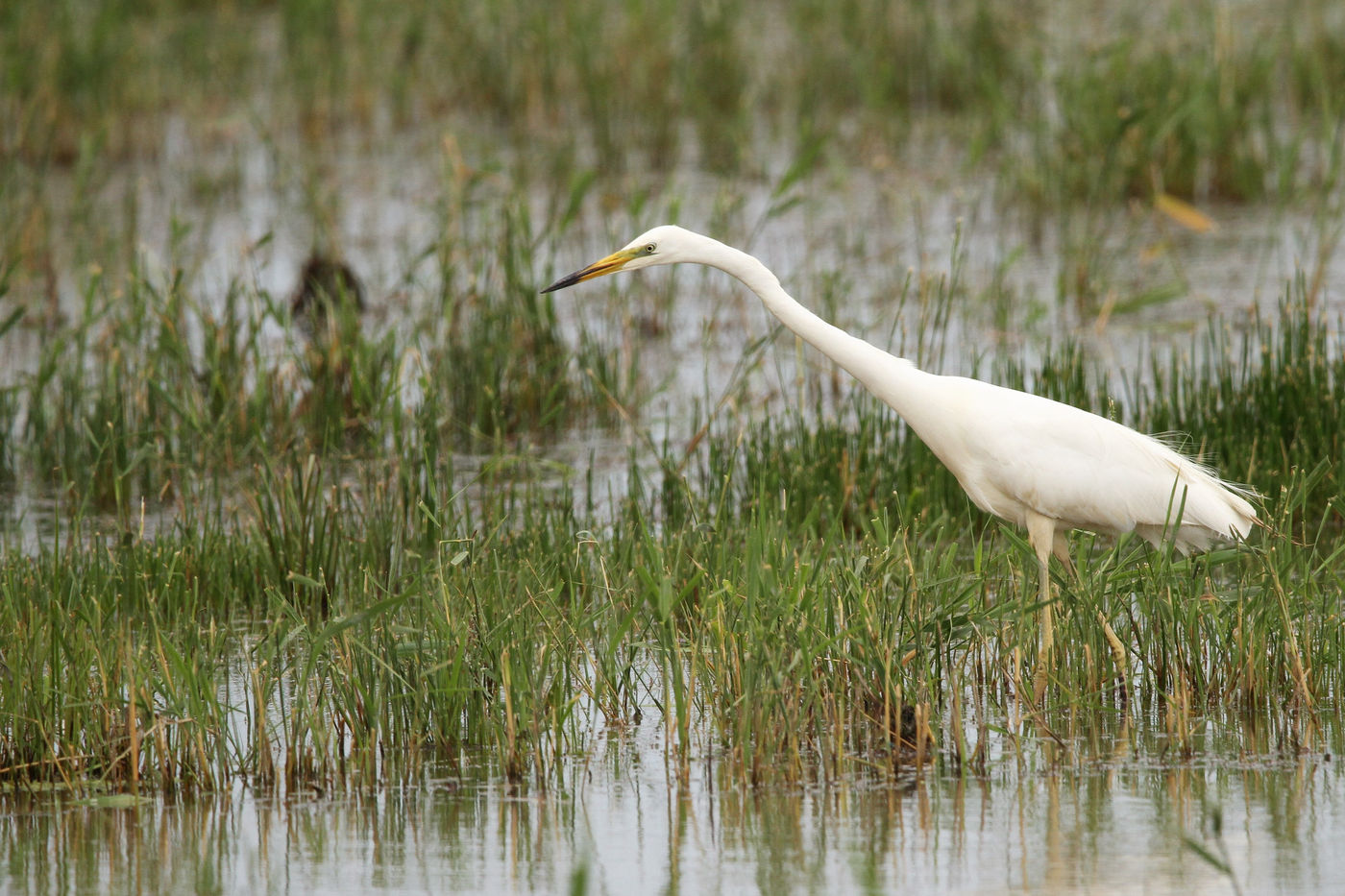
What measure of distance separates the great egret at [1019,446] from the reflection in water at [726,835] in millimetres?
1074

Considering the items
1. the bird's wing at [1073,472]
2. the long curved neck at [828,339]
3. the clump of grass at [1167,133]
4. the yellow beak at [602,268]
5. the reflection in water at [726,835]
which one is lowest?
the reflection in water at [726,835]

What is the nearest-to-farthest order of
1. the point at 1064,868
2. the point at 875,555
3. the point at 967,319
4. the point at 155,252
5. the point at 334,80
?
the point at 1064,868
the point at 875,555
the point at 967,319
the point at 155,252
the point at 334,80

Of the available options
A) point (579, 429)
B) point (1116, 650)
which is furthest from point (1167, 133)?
point (1116, 650)

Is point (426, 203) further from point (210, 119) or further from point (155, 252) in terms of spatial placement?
point (210, 119)

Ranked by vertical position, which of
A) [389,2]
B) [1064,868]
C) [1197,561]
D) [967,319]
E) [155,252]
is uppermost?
[389,2]

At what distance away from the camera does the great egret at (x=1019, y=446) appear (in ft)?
16.6

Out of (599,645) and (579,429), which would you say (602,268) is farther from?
(579,429)

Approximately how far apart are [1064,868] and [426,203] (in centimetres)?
792

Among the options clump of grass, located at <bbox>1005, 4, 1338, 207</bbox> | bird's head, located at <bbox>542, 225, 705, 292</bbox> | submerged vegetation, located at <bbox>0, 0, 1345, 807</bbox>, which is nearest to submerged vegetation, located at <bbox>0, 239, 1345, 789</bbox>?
submerged vegetation, located at <bbox>0, 0, 1345, 807</bbox>

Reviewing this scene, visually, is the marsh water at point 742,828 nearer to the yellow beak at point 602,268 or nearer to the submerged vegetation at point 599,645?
the submerged vegetation at point 599,645

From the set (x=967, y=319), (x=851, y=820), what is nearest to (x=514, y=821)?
(x=851, y=820)

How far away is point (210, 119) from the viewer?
12.8 metres

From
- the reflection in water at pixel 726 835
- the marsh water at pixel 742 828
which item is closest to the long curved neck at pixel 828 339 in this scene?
the marsh water at pixel 742 828

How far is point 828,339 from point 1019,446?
0.61m
